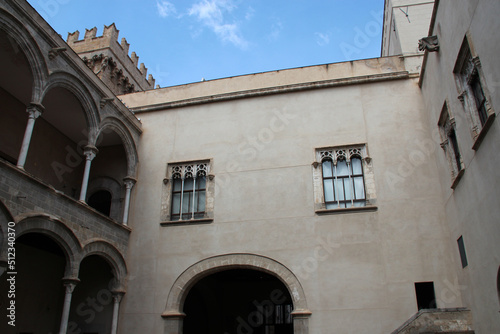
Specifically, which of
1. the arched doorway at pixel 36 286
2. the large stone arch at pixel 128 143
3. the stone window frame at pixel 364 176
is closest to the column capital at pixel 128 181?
the large stone arch at pixel 128 143

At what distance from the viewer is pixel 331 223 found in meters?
10.2

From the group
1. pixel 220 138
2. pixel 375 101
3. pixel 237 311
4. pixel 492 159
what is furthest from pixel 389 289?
pixel 237 311

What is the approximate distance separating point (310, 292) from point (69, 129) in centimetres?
803

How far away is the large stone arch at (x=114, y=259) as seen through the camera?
10.0 meters

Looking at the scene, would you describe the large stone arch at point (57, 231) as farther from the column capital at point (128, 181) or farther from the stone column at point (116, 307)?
the column capital at point (128, 181)

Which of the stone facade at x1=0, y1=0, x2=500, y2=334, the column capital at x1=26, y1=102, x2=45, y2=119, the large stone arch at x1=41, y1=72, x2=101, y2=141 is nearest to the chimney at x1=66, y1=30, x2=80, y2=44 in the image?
the stone facade at x1=0, y1=0, x2=500, y2=334

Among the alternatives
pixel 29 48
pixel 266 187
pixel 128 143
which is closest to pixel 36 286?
pixel 128 143

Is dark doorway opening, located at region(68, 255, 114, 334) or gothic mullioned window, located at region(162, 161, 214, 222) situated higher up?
gothic mullioned window, located at region(162, 161, 214, 222)

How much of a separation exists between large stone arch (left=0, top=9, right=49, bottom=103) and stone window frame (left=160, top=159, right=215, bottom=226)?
4.06 m

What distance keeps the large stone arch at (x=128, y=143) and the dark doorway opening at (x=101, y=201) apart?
129 centimetres

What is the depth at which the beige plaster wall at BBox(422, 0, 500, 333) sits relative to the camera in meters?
6.28

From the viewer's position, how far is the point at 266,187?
11031mm

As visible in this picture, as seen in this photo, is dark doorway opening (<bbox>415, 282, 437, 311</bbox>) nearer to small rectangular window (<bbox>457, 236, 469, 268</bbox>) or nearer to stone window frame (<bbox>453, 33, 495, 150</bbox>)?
small rectangular window (<bbox>457, 236, 469, 268</bbox>)

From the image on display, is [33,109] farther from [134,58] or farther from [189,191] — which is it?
[134,58]
